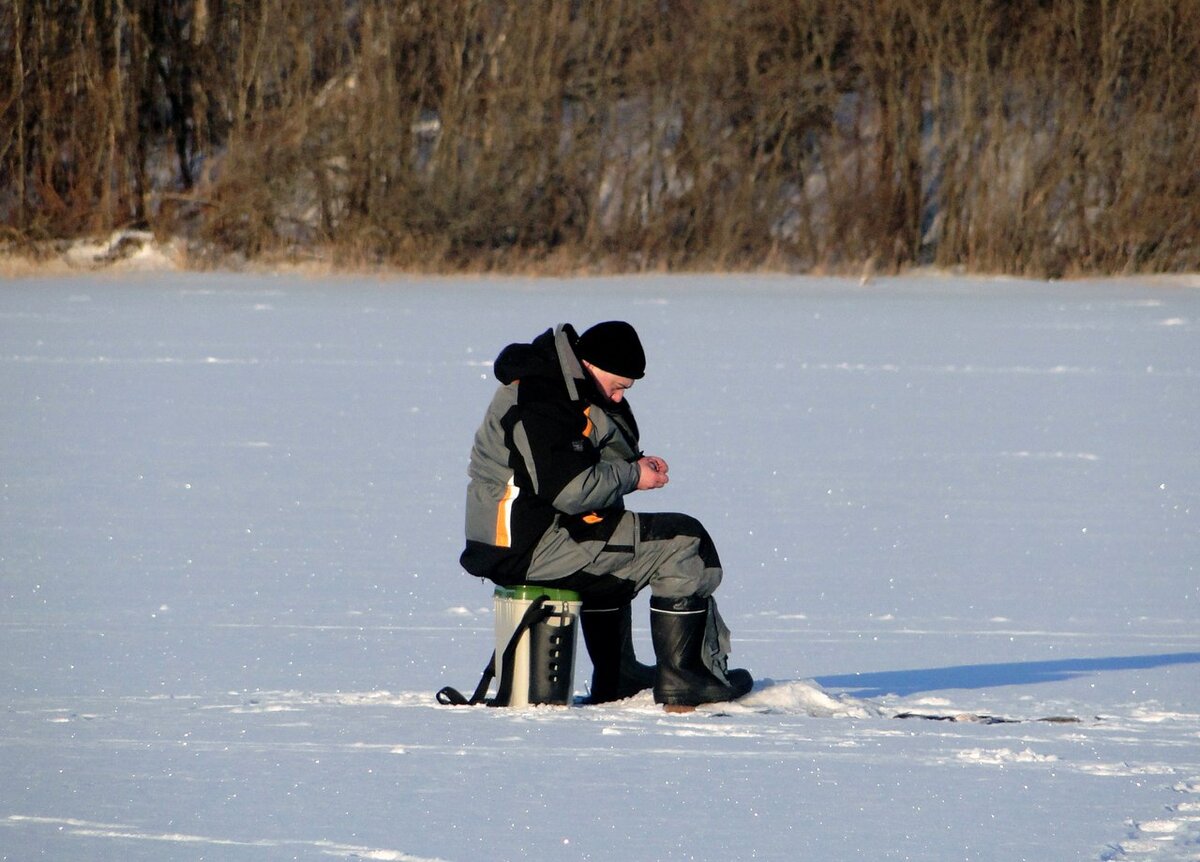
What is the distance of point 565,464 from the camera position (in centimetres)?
439

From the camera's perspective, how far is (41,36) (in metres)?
26.3

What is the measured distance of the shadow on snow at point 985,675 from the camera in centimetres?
523

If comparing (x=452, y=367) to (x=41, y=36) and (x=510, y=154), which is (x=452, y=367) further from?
(x=41, y=36)

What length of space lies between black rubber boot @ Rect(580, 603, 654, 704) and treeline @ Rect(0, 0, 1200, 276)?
20221 mm

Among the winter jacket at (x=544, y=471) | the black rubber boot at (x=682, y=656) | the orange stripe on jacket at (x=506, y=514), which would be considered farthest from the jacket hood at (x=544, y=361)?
the black rubber boot at (x=682, y=656)

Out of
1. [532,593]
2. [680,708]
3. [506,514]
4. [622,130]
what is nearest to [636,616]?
[680,708]

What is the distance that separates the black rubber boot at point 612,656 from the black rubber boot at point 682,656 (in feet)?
0.62

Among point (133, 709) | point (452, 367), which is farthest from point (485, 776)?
point (452, 367)

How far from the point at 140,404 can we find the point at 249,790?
7.85 m

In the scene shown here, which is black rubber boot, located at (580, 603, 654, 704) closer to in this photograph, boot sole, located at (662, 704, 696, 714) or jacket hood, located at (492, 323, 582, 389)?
boot sole, located at (662, 704, 696, 714)

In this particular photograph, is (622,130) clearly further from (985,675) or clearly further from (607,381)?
(607,381)

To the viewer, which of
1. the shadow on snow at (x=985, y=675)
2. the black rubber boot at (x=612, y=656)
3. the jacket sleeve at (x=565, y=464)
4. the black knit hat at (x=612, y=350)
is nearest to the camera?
the jacket sleeve at (x=565, y=464)

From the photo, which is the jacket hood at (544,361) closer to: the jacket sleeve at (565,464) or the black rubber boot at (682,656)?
the jacket sleeve at (565,464)

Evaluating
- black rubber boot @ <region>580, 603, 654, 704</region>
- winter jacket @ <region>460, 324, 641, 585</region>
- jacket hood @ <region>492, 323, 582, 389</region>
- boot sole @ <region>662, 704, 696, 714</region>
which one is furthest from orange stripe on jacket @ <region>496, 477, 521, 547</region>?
boot sole @ <region>662, 704, 696, 714</region>
